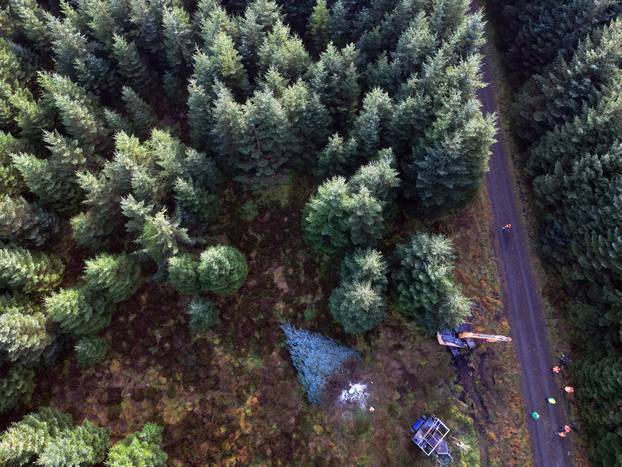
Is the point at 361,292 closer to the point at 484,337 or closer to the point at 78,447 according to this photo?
the point at 484,337

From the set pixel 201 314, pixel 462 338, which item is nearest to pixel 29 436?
pixel 201 314

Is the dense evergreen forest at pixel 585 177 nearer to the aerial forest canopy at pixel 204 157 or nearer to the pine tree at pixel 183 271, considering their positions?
the aerial forest canopy at pixel 204 157

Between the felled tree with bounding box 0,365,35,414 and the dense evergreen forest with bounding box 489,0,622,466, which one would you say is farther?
the felled tree with bounding box 0,365,35,414

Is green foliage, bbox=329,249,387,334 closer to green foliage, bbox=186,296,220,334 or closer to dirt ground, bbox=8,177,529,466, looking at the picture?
dirt ground, bbox=8,177,529,466

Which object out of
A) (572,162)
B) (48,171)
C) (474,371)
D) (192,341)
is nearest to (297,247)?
(192,341)

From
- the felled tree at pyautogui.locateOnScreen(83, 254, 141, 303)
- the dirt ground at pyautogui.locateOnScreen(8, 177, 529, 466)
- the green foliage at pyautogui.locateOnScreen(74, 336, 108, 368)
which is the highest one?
the felled tree at pyautogui.locateOnScreen(83, 254, 141, 303)

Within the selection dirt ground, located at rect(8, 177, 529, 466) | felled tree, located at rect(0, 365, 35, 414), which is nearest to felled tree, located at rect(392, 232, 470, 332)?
dirt ground, located at rect(8, 177, 529, 466)
